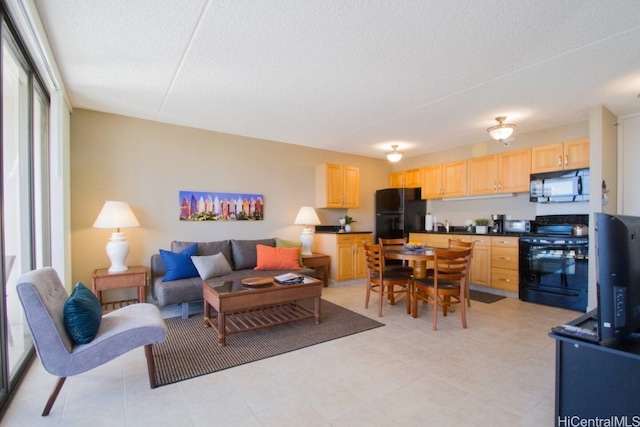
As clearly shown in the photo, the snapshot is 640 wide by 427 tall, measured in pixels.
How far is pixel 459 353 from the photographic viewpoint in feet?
8.53

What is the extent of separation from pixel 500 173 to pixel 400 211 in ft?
6.02

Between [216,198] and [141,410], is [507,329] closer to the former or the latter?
[141,410]

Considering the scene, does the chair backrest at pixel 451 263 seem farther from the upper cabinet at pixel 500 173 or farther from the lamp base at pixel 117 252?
the lamp base at pixel 117 252

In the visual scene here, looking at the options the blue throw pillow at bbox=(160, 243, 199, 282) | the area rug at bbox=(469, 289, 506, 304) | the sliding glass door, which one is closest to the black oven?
the area rug at bbox=(469, 289, 506, 304)

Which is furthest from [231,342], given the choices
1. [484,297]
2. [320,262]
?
[484,297]

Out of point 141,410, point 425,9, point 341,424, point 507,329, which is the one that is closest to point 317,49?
point 425,9

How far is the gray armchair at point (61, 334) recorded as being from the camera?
1733 millimetres

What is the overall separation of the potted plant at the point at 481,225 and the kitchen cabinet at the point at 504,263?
42 centimetres

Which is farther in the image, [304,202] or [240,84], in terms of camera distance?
[304,202]

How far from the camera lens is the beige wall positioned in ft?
12.2

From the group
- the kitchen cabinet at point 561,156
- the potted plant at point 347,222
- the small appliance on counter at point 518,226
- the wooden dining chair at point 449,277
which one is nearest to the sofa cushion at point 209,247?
the potted plant at point 347,222

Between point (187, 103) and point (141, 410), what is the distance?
309 centimetres

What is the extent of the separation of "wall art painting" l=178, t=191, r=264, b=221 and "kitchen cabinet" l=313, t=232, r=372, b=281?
1236mm

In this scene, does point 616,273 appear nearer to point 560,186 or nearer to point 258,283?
point 258,283
